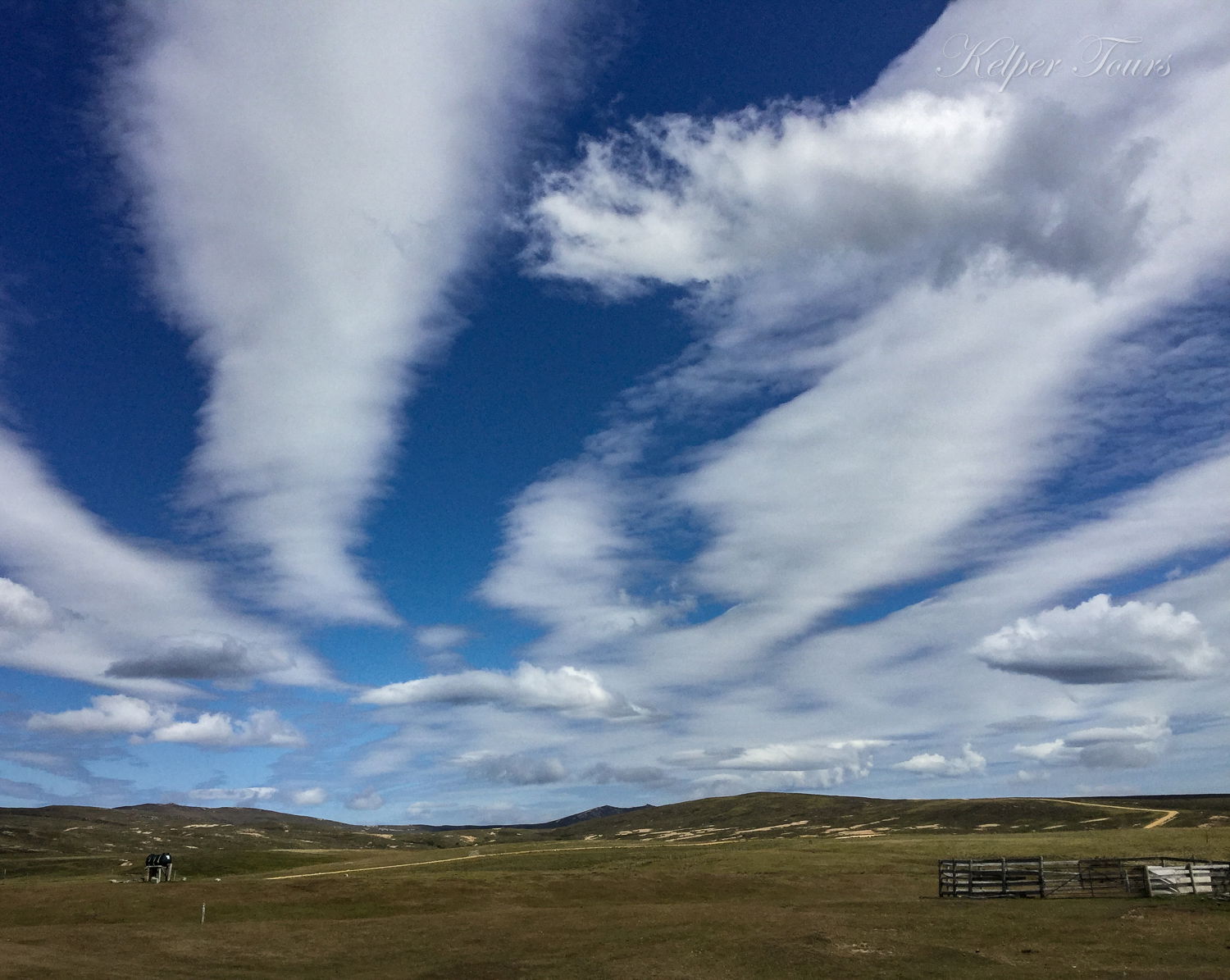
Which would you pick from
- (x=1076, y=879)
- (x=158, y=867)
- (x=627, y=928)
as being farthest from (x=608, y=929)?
(x=158, y=867)

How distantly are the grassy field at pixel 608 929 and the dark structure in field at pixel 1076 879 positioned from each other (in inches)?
62.5

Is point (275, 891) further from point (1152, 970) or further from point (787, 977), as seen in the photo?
point (1152, 970)

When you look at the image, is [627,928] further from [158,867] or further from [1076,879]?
[158,867]

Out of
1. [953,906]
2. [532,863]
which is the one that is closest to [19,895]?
[532,863]

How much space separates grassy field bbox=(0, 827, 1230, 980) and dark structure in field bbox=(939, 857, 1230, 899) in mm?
1587

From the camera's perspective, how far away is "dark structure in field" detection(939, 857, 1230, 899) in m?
51.0

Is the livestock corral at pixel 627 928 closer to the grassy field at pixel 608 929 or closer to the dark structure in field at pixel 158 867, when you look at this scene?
the grassy field at pixel 608 929

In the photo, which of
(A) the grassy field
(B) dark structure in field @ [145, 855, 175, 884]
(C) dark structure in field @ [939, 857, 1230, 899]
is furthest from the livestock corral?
(B) dark structure in field @ [145, 855, 175, 884]

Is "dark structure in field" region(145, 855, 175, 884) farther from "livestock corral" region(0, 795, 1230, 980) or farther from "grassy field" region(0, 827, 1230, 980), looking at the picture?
"grassy field" region(0, 827, 1230, 980)

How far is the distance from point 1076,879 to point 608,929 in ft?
102

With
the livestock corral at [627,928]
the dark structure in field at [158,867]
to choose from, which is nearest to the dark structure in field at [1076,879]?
the livestock corral at [627,928]

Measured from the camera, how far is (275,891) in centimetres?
7088

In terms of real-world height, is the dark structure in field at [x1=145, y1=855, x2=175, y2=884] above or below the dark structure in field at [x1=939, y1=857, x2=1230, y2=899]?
below

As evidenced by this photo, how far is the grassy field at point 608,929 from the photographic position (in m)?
37.4
